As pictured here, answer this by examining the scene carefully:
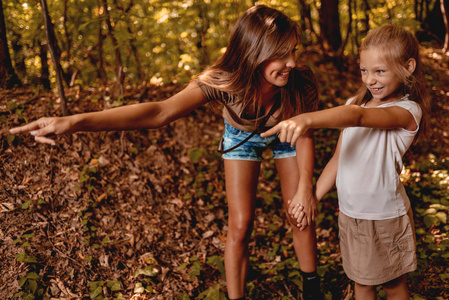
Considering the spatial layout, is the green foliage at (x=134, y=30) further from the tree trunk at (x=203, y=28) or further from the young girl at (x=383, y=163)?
the young girl at (x=383, y=163)

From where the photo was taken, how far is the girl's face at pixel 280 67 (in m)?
2.06

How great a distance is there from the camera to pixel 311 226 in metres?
2.45

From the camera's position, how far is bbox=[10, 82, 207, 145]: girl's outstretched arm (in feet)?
4.84

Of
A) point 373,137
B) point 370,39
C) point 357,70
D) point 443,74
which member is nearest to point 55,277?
point 373,137

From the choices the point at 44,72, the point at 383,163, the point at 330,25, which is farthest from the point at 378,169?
the point at 330,25

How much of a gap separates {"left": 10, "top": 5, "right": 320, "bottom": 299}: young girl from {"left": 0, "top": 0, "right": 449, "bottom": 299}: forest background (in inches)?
23.5

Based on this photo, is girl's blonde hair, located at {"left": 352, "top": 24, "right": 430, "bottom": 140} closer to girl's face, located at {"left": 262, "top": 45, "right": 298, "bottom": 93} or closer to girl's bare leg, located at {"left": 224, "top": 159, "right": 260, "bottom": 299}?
girl's face, located at {"left": 262, "top": 45, "right": 298, "bottom": 93}

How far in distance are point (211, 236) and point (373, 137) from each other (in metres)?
2.23

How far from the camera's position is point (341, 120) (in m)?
1.48

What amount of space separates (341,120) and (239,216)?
1196 mm

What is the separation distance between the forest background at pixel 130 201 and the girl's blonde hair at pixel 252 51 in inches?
67.6

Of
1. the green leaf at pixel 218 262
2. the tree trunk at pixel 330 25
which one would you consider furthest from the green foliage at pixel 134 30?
the green leaf at pixel 218 262

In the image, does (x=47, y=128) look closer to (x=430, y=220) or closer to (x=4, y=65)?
(x=4, y=65)

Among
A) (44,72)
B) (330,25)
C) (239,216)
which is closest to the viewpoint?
(239,216)
